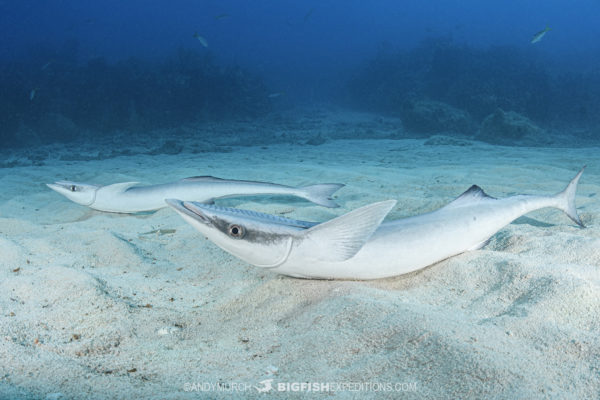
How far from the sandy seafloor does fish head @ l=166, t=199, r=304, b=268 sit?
1.14 ft

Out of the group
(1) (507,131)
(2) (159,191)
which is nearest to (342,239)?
(2) (159,191)

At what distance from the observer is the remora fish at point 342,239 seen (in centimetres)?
209

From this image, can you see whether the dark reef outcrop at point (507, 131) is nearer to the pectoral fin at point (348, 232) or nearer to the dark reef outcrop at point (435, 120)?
the dark reef outcrop at point (435, 120)

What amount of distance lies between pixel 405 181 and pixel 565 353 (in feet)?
14.9

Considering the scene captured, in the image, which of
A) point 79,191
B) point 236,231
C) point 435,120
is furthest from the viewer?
point 435,120

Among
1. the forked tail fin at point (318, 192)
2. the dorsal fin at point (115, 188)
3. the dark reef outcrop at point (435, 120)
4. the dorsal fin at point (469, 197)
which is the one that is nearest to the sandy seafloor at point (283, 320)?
the dorsal fin at point (469, 197)

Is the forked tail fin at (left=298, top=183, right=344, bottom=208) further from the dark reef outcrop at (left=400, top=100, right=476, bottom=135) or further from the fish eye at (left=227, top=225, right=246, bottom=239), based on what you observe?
the dark reef outcrop at (left=400, top=100, right=476, bottom=135)

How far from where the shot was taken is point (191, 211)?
6.89 ft

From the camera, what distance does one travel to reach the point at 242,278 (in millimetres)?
2705

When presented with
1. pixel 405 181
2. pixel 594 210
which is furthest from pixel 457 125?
pixel 594 210

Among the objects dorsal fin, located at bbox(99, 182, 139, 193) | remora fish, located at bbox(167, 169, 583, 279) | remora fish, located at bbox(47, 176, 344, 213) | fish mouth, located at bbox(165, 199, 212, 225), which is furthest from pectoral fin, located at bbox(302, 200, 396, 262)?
dorsal fin, located at bbox(99, 182, 139, 193)

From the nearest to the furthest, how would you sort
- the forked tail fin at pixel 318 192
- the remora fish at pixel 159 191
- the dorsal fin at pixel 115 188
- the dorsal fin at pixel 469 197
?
the dorsal fin at pixel 469 197
the forked tail fin at pixel 318 192
the remora fish at pixel 159 191
the dorsal fin at pixel 115 188

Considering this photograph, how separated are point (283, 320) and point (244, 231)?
0.54m

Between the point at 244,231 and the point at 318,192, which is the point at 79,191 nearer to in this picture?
the point at 318,192
